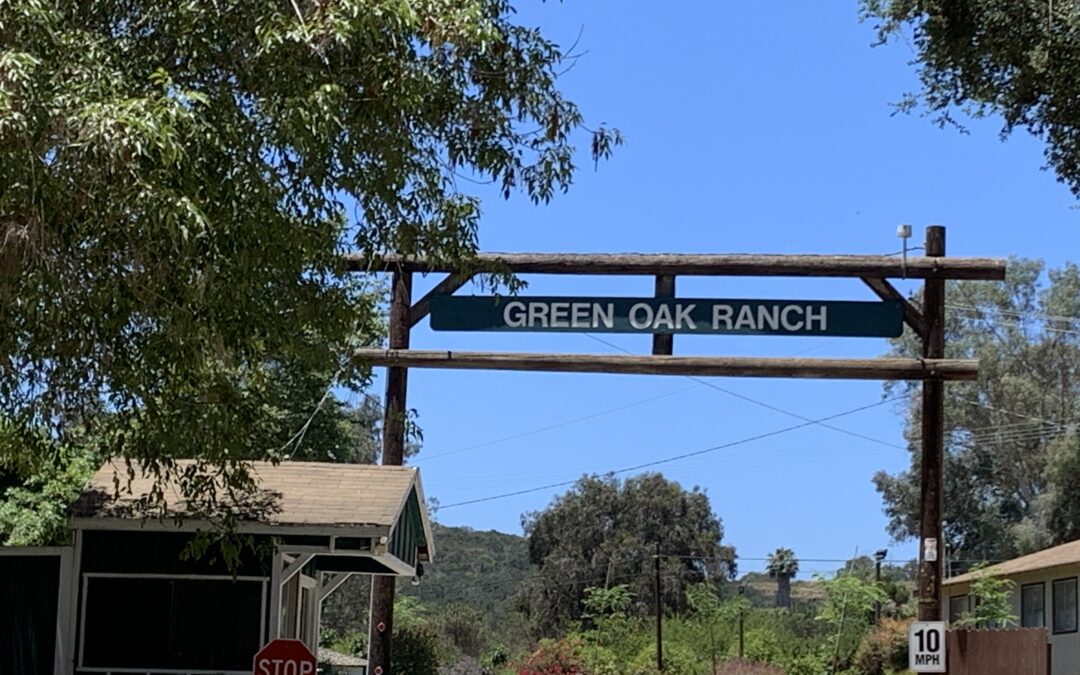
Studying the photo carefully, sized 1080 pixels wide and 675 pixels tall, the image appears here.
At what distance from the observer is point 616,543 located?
72688 millimetres

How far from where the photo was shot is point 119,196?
10289mm

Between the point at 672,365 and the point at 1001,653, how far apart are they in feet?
20.1

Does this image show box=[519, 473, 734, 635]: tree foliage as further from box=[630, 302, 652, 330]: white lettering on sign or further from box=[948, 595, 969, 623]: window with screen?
box=[630, 302, 652, 330]: white lettering on sign

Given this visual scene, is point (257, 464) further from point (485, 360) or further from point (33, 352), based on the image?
point (33, 352)

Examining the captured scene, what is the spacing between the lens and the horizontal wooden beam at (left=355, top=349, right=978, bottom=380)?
2061 cm

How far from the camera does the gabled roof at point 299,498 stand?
17.9 m

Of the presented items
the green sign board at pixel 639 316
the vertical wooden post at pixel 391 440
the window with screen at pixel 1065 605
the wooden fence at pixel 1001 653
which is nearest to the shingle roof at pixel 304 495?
the vertical wooden post at pixel 391 440

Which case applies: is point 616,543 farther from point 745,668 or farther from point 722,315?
point 722,315

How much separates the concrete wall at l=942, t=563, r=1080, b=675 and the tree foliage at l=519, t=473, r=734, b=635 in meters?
32.6

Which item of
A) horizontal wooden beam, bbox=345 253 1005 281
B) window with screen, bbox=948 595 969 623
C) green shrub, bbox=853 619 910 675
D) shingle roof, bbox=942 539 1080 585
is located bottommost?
green shrub, bbox=853 619 910 675

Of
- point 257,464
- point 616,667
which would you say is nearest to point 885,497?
point 616,667

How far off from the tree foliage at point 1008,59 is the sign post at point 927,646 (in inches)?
238

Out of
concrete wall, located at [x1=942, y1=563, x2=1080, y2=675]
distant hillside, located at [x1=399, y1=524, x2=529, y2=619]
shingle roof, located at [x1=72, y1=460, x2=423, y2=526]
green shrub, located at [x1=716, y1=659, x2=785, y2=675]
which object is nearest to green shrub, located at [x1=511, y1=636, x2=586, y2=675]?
green shrub, located at [x1=716, y1=659, x2=785, y2=675]

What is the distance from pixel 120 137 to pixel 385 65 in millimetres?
2783
